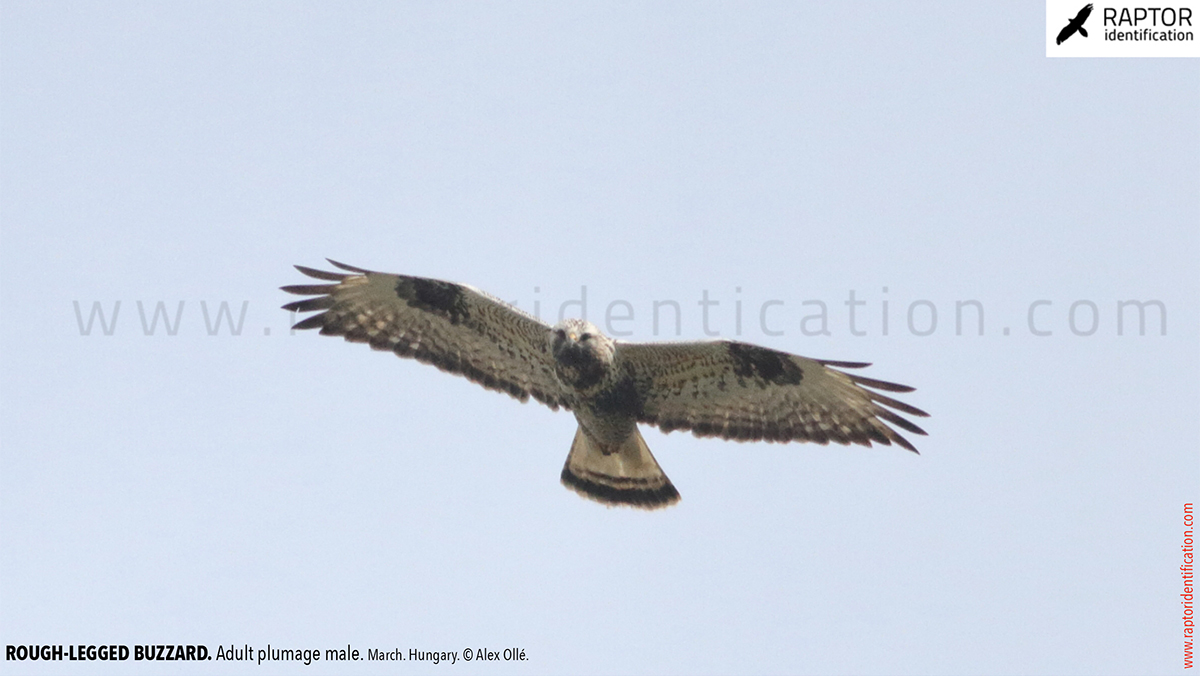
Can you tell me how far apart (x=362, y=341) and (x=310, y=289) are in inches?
23.7

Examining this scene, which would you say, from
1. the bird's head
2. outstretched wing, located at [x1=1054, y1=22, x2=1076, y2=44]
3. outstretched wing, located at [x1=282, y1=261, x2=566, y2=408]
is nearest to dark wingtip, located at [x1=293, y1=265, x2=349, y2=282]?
outstretched wing, located at [x1=282, y1=261, x2=566, y2=408]

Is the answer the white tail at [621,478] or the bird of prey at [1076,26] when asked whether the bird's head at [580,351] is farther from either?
the bird of prey at [1076,26]

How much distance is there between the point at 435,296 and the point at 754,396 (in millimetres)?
2702

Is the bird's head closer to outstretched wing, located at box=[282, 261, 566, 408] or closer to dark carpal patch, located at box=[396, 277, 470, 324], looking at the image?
outstretched wing, located at box=[282, 261, 566, 408]

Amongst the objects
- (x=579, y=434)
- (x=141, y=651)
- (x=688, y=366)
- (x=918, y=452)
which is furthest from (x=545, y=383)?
(x=141, y=651)

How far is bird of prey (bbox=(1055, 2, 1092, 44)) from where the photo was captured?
12867mm

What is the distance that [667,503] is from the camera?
11539mm

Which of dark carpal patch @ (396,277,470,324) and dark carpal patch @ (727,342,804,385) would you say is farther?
dark carpal patch @ (396,277,470,324)

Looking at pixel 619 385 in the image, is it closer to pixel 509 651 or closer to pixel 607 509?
pixel 607 509

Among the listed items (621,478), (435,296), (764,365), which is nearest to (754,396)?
(764,365)

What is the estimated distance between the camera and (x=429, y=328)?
11.5 meters

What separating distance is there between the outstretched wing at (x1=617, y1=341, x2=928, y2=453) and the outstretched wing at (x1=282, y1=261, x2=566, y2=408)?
2.82 feet

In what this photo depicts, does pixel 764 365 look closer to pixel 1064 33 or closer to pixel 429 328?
pixel 429 328

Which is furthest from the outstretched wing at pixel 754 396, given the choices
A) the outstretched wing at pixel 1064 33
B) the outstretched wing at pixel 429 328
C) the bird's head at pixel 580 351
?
the outstretched wing at pixel 1064 33
